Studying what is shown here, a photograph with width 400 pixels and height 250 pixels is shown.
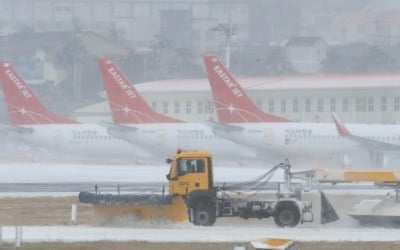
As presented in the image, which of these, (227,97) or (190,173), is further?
(227,97)

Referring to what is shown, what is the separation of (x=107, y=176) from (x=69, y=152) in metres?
14.8

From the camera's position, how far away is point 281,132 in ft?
241

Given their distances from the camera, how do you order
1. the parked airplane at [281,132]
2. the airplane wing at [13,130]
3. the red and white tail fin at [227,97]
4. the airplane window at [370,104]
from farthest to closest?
the airplane window at [370,104], the airplane wing at [13,130], the red and white tail fin at [227,97], the parked airplane at [281,132]

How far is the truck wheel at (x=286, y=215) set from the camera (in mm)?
37562

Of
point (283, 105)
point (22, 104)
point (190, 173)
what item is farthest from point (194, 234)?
point (283, 105)

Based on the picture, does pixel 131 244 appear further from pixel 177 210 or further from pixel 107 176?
pixel 107 176

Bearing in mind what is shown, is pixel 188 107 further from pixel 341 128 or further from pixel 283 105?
pixel 341 128

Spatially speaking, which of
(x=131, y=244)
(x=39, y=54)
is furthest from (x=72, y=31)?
(x=131, y=244)

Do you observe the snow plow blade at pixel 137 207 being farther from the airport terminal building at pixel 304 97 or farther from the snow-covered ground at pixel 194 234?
the airport terminal building at pixel 304 97

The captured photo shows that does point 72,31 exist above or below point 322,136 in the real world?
above

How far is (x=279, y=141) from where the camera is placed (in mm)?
73312

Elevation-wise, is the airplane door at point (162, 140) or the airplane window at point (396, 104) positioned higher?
the airplane window at point (396, 104)

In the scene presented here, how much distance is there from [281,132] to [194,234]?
38779 mm

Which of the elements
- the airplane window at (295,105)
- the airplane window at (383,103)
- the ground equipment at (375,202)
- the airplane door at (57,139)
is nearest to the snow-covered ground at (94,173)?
the airplane door at (57,139)
